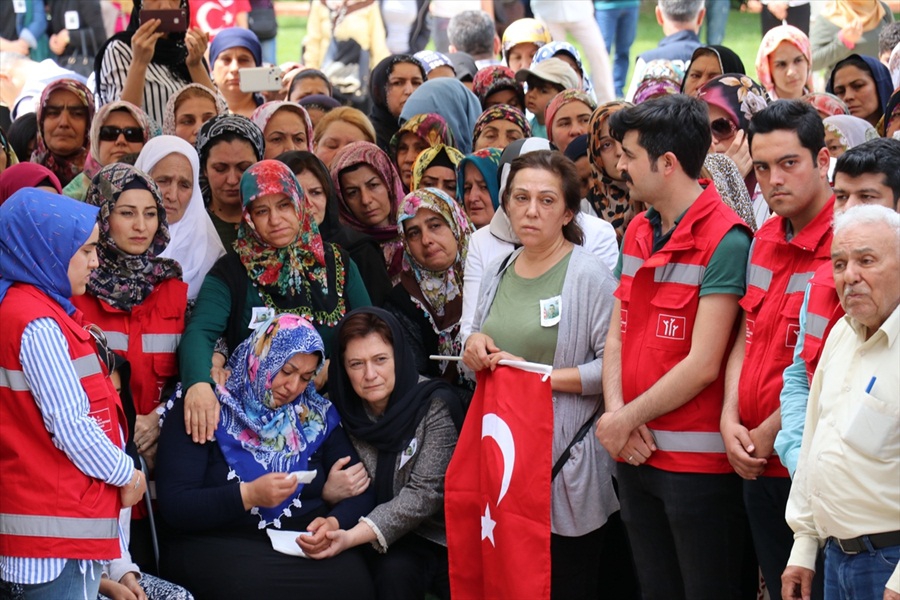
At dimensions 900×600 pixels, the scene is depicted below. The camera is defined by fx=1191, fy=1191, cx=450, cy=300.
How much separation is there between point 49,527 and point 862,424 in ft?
7.58

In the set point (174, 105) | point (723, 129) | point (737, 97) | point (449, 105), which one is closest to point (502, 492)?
point (723, 129)

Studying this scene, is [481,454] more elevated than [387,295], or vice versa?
[387,295]

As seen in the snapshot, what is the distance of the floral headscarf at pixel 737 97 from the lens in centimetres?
557

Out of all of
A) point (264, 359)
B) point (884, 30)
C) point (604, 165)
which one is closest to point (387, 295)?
point (264, 359)

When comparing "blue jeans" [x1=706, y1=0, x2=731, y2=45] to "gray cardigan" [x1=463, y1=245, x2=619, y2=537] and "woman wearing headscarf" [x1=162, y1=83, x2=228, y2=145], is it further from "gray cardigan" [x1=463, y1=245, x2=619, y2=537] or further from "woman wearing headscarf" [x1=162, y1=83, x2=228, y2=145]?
"gray cardigan" [x1=463, y1=245, x2=619, y2=537]

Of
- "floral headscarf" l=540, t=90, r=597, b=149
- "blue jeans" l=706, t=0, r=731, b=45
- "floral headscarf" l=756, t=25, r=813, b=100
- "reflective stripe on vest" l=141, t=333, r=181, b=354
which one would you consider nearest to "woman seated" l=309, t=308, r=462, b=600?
"reflective stripe on vest" l=141, t=333, r=181, b=354

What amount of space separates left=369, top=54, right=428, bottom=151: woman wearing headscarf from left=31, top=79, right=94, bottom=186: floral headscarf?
74.3 inches

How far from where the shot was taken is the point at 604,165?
5.35m

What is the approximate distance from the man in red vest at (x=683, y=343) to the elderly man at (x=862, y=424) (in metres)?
0.69

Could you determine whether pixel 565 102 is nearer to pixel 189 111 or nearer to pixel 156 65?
pixel 189 111

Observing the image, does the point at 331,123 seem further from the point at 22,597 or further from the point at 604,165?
the point at 22,597

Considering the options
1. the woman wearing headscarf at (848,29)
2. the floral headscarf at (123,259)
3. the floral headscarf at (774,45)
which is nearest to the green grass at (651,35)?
the woman wearing headscarf at (848,29)

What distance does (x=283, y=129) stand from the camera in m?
6.34

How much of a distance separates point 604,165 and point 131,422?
236cm
